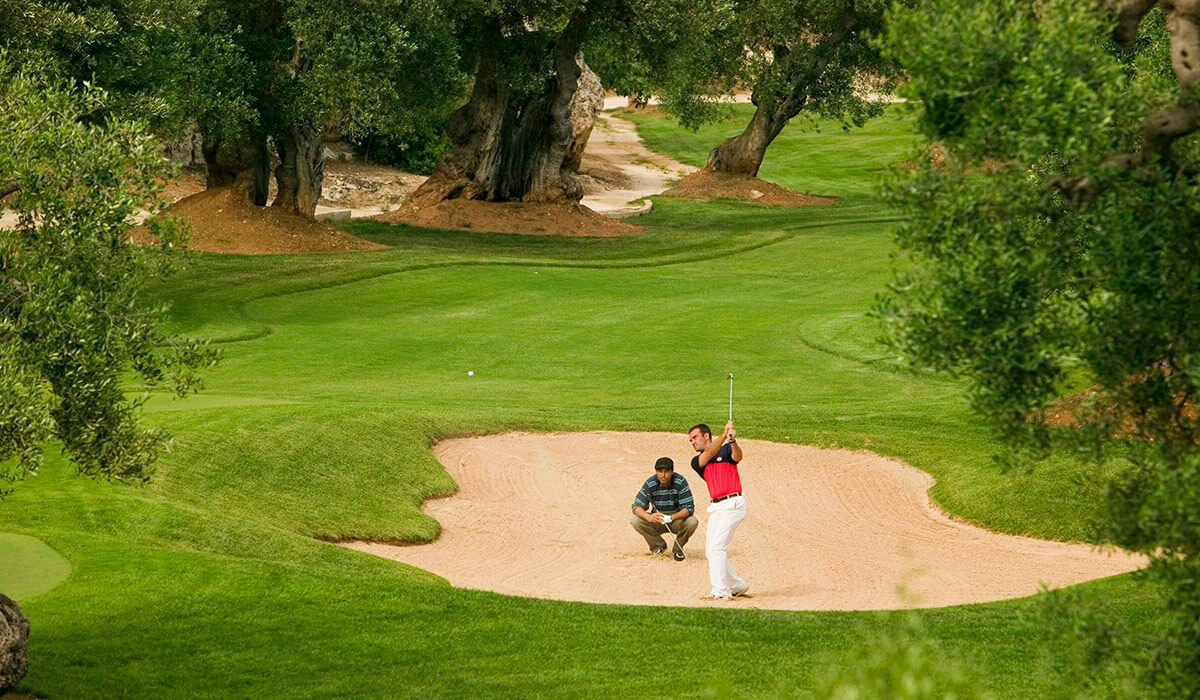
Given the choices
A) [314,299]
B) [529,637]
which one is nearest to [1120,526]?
[529,637]

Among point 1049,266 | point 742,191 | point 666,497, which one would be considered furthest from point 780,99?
point 1049,266

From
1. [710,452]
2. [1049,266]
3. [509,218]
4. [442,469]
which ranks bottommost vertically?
[442,469]

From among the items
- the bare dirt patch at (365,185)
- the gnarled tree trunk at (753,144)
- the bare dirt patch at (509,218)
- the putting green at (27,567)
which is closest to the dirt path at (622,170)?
the gnarled tree trunk at (753,144)

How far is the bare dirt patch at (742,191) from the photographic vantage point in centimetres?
6544

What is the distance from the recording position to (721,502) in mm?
18734

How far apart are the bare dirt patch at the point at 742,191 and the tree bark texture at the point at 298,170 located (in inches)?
857

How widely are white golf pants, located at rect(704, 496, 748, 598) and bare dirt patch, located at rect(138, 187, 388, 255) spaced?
3005cm

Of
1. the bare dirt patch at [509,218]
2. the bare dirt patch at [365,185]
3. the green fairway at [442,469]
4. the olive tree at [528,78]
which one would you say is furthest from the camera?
the bare dirt patch at [365,185]

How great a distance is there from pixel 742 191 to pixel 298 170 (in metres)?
24.5

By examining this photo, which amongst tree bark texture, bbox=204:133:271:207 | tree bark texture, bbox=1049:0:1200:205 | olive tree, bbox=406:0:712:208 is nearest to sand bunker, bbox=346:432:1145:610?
tree bark texture, bbox=1049:0:1200:205

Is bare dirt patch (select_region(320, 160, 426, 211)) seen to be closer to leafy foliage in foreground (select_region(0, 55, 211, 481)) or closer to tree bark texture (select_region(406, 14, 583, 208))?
tree bark texture (select_region(406, 14, 583, 208))

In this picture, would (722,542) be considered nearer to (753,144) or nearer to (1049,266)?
(1049,266)

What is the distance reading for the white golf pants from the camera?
18.4 m

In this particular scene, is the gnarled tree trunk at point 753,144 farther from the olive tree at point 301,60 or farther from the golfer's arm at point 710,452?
the golfer's arm at point 710,452
